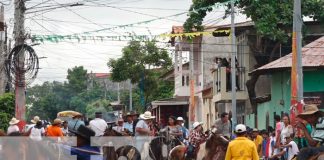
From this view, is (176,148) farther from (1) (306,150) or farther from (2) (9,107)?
(2) (9,107)

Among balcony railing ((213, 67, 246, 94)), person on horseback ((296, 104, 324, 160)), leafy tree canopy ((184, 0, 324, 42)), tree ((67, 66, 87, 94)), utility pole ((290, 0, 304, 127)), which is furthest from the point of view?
tree ((67, 66, 87, 94))

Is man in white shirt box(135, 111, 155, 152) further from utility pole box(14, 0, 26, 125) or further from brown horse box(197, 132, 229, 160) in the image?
utility pole box(14, 0, 26, 125)

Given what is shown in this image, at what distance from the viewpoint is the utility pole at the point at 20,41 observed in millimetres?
28172

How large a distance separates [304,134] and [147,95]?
51.5m

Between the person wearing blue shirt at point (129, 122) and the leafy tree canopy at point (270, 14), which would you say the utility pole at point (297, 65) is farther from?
the leafy tree canopy at point (270, 14)

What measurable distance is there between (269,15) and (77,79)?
217 ft

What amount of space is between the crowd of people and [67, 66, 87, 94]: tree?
227ft

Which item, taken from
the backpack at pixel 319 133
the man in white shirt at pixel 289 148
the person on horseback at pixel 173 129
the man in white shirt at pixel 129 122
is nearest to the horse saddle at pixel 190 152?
the person on horseback at pixel 173 129

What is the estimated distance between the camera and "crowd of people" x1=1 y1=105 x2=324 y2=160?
12953 mm

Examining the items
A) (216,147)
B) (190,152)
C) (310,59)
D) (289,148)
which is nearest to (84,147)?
(216,147)

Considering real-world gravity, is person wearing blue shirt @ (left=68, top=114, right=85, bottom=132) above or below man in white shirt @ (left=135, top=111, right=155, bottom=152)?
above

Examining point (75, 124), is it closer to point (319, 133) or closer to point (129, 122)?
point (129, 122)

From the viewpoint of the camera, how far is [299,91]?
24.0 meters

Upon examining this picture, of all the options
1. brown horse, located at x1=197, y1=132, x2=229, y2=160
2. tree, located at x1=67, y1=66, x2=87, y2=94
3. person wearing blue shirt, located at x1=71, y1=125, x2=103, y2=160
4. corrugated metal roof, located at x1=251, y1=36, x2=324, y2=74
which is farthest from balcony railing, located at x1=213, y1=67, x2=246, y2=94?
tree, located at x1=67, y1=66, x2=87, y2=94
